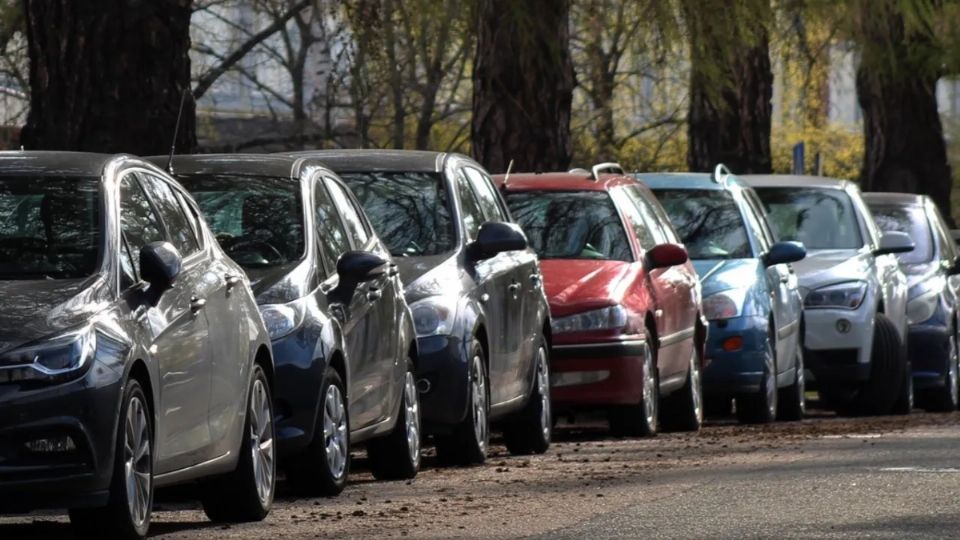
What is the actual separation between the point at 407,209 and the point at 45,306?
17.4 ft

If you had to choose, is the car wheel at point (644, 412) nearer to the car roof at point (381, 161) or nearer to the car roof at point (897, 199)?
the car roof at point (381, 161)

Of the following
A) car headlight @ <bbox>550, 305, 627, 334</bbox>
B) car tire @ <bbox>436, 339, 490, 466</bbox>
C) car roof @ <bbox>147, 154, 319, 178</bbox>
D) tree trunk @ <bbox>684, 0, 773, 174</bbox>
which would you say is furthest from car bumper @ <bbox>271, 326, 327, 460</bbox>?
tree trunk @ <bbox>684, 0, 773, 174</bbox>

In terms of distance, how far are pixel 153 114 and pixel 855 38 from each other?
13275 mm

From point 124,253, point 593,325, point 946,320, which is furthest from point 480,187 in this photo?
point 946,320

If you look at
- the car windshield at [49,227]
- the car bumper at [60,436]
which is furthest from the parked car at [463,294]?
the car bumper at [60,436]

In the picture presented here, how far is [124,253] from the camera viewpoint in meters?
9.37

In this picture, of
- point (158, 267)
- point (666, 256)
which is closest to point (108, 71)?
point (666, 256)

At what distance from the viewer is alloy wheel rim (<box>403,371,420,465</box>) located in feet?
40.7

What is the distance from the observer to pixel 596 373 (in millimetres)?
15523

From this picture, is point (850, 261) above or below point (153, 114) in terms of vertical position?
below

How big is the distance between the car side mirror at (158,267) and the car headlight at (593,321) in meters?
6.24

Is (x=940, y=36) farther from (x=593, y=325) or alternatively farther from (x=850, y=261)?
(x=593, y=325)

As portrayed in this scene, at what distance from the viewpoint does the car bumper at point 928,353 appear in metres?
22.3

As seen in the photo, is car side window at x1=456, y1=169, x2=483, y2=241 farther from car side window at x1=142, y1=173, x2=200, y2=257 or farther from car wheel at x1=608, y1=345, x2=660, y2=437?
car side window at x1=142, y1=173, x2=200, y2=257
